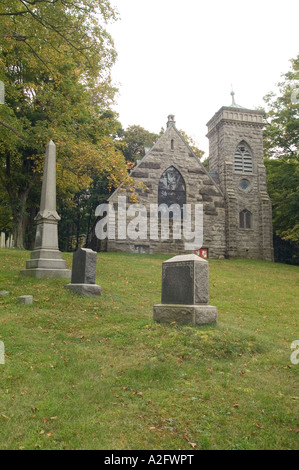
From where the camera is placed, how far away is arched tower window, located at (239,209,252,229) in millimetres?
29467

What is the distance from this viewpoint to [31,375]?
5.22m

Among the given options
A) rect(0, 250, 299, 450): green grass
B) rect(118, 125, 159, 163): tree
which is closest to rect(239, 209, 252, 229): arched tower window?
rect(118, 125, 159, 163): tree

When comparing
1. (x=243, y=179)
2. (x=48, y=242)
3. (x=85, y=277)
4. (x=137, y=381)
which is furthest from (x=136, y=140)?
(x=137, y=381)

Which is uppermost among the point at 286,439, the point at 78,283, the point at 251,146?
the point at 251,146

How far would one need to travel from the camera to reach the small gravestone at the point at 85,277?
10363 mm

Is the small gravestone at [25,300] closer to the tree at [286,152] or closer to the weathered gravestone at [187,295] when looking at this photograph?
the weathered gravestone at [187,295]

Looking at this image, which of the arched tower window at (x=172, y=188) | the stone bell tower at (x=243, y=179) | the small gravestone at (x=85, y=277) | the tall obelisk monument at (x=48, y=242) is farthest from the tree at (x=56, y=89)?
the stone bell tower at (x=243, y=179)

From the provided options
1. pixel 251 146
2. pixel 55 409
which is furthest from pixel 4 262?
pixel 251 146

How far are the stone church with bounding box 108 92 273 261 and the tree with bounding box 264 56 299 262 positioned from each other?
143 centimetres

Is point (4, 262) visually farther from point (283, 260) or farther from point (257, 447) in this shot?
point (283, 260)

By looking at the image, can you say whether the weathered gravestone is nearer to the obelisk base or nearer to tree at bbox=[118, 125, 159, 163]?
the obelisk base

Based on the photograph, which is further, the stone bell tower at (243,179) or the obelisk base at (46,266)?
the stone bell tower at (243,179)

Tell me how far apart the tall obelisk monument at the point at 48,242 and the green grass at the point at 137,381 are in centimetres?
258
